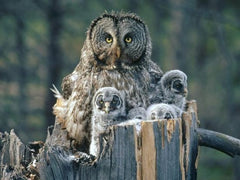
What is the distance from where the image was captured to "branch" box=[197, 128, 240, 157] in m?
3.68

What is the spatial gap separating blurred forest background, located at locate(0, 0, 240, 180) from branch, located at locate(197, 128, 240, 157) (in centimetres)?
404

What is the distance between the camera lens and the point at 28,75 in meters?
9.62

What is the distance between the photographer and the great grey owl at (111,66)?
472 cm

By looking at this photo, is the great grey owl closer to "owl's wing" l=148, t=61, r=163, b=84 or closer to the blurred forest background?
"owl's wing" l=148, t=61, r=163, b=84

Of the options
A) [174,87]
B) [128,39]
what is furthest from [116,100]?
[174,87]

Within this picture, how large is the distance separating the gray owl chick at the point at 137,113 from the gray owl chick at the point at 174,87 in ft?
1.93

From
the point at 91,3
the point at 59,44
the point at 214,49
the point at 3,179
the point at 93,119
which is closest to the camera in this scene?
the point at 3,179

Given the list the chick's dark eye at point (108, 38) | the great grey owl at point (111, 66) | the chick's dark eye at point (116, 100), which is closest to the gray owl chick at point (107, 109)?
the chick's dark eye at point (116, 100)

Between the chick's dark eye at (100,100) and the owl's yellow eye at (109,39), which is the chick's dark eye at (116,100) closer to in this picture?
the chick's dark eye at (100,100)

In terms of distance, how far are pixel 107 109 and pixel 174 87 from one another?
99 cm

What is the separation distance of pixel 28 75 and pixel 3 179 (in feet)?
20.6

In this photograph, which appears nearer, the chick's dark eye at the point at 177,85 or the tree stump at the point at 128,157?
the tree stump at the point at 128,157

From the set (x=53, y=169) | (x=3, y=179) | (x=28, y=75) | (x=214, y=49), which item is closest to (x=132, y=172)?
(x=53, y=169)

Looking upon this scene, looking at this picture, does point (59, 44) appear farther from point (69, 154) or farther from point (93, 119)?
point (69, 154)
